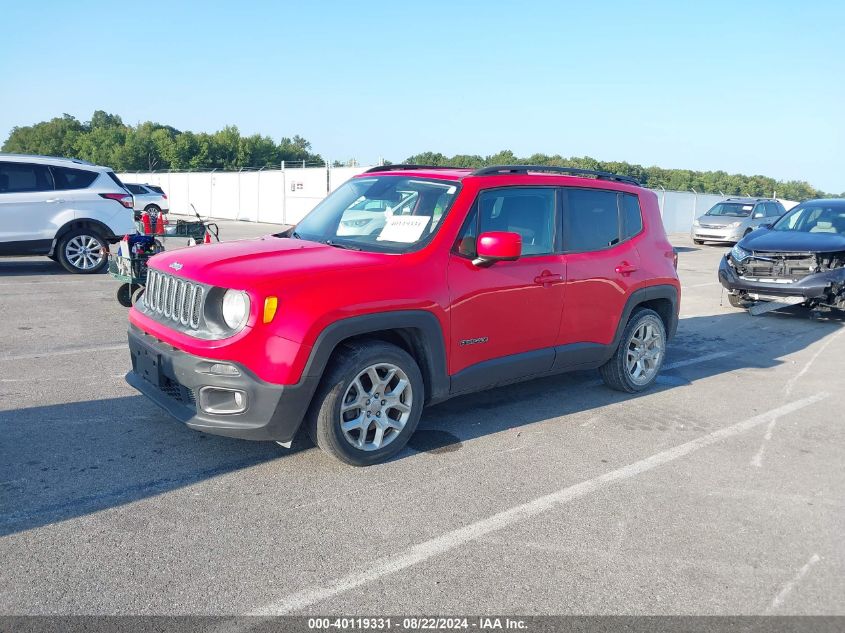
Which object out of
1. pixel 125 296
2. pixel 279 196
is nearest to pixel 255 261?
pixel 125 296

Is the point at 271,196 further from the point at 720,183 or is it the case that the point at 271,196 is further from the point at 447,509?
the point at 720,183

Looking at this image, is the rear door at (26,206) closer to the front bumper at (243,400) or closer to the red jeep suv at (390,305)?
the red jeep suv at (390,305)

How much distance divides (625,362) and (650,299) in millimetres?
630

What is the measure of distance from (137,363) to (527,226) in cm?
285

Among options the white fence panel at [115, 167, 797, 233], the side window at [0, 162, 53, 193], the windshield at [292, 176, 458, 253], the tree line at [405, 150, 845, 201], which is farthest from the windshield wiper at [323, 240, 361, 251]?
the tree line at [405, 150, 845, 201]

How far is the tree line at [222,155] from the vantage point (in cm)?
4150

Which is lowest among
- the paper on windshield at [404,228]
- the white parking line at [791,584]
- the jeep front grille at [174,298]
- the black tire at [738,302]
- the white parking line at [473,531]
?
the white parking line at [791,584]

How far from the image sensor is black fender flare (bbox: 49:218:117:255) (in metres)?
11.5

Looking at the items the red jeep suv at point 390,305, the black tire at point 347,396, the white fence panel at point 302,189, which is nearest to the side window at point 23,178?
the red jeep suv at point 390,305

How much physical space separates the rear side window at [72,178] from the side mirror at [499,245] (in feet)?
30.9

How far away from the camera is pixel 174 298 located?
4.32 meters

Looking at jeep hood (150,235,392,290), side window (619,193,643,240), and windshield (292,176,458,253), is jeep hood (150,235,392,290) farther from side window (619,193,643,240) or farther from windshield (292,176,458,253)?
side window (619,193,643,240)

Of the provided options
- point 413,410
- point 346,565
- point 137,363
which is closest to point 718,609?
point 346,565

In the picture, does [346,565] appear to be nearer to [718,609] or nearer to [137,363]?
[718,609]
